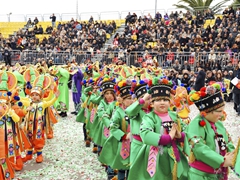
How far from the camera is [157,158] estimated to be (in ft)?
11.8

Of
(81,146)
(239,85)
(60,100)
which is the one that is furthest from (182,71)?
(81,146)

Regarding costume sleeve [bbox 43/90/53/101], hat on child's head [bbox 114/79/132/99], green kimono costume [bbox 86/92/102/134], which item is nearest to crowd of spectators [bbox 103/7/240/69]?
green kimono costume [bbox 86/92/102/134]

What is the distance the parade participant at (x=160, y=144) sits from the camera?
11.5 ft

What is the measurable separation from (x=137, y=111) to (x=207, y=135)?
92cm

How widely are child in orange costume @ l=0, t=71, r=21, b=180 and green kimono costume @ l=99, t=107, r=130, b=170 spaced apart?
1.38 meters

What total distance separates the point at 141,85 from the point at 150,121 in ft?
2.64

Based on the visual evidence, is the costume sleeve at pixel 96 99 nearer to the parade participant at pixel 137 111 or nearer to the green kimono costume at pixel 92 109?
the green kimono costume at pixel 92 109

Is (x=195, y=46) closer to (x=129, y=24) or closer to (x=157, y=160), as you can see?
(x=129, y=24)

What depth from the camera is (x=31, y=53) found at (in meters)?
21.4

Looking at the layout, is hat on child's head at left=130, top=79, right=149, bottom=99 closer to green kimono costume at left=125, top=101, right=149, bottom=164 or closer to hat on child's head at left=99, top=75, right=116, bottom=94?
green kimono costume at left=125, top=101, right=149, bottom=164

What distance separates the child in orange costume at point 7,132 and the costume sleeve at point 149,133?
2230 millimetres

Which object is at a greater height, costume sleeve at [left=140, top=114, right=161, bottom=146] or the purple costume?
costume sleeve at [left=140, top=114, right=161, bottom=146]

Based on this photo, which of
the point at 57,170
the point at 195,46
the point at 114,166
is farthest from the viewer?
the point at 195,46

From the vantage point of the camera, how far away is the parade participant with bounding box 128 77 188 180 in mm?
3494
